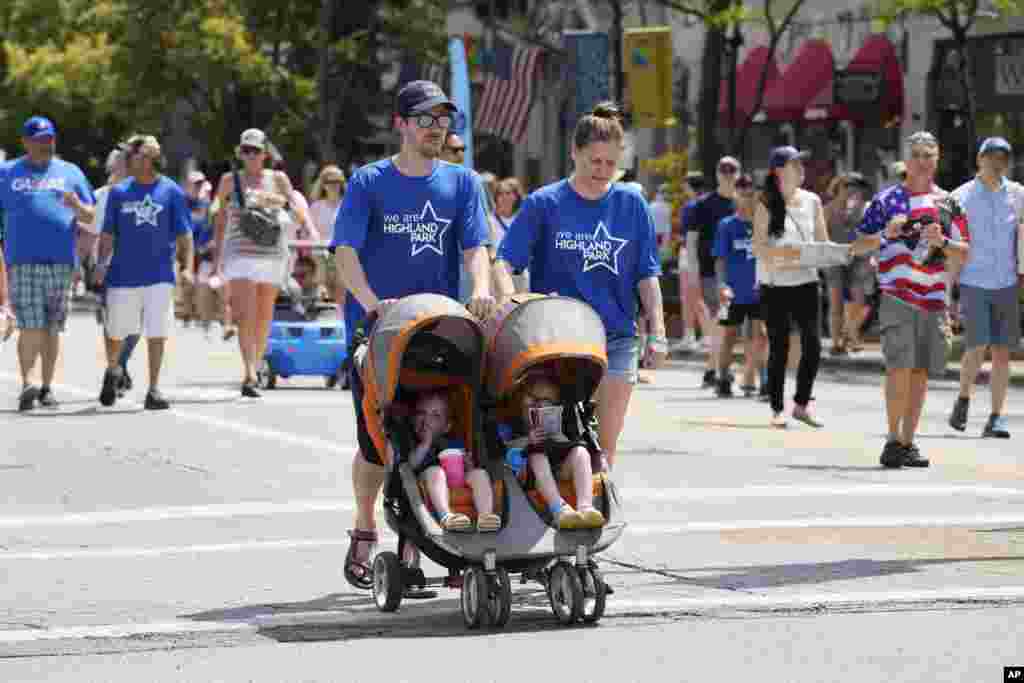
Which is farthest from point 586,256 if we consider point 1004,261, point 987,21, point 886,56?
point 886,56

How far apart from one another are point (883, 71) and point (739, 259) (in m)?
18.8

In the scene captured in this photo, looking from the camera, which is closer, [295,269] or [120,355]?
[120,355]

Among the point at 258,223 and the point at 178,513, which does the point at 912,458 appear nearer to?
the point at 178,513

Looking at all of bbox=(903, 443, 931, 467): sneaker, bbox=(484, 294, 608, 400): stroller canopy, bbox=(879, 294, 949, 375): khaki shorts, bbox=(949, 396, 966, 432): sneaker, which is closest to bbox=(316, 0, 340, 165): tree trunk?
bbox=(949, 396, 966, 432): sneaker

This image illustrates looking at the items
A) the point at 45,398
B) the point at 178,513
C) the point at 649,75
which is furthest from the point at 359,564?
the point at 649,75

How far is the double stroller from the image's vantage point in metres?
9.09

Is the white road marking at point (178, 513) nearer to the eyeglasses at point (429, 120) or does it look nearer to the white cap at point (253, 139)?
the eyeglasses at point (429, 120)

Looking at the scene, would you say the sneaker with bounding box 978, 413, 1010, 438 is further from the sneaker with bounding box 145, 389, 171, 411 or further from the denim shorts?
the denim shorts

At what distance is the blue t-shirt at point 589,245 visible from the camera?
410 inches

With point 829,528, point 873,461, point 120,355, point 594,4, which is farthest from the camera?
point 594,4

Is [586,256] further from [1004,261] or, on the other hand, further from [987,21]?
[987,21]

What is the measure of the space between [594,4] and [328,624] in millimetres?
41610

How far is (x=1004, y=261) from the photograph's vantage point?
17.4 metres

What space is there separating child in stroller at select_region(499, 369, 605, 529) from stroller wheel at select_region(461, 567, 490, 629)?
393mm
